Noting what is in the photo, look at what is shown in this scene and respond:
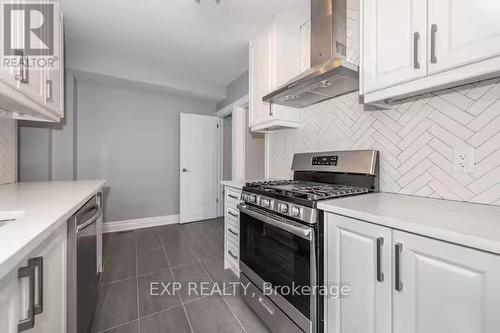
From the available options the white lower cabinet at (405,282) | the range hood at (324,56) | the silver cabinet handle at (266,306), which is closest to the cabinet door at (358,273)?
the white lower cabinet at (405,282)

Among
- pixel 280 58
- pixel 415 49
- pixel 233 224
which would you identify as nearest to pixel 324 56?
pixel 280 58

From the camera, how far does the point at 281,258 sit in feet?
4.51

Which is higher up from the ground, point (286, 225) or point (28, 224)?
point (28, 224)

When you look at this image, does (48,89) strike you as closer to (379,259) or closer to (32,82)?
(32,82)

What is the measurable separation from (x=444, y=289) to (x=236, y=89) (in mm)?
3385

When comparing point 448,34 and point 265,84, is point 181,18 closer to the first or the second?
point 265,84

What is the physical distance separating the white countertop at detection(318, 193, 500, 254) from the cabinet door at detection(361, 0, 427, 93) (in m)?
0.63

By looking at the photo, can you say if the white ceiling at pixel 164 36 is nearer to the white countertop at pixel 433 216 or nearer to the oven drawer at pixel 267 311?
the white countertop at pixel 433 216

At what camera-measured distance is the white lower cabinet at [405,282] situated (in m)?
0.66

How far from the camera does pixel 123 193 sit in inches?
137

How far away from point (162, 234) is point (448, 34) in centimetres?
359

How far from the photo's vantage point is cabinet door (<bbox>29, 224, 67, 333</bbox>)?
766mm

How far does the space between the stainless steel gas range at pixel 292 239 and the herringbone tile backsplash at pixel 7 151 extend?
2227 mm

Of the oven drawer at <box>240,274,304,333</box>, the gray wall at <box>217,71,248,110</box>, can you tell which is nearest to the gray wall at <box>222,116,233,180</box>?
the gray wall at <box>217,71,248,110</box>
